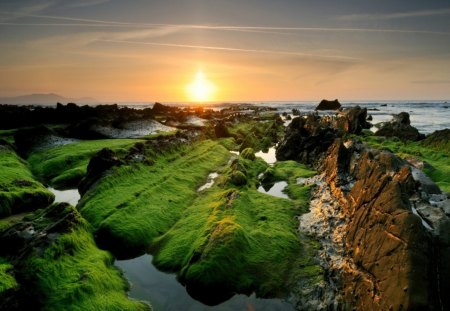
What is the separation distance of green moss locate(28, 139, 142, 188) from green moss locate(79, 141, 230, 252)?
269 inches

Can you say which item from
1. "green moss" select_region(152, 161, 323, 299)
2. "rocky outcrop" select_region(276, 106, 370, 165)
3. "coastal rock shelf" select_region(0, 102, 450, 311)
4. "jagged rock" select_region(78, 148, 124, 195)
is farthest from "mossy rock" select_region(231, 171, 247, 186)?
"rocky outcrop" select_region(276, 106, 370, 165)

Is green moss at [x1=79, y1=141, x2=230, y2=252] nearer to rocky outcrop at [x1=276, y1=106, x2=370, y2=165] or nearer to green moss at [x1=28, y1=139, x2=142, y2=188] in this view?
green moss at [x1=28, y1=139, x2=142, y2=188]

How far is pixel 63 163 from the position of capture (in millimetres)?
34875

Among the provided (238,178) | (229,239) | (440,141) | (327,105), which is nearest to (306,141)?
(238,178)

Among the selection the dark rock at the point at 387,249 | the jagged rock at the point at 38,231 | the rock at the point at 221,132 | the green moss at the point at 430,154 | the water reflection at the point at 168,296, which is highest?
the dark rock at the point at 387,249

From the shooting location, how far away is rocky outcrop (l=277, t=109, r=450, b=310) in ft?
31.3

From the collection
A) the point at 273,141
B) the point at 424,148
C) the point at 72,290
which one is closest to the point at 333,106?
the point at 273,141

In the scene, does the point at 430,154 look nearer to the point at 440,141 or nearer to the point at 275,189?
the point at 440,141

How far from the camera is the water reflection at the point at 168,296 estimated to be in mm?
12812

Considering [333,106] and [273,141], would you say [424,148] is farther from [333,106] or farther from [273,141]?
[333,106]

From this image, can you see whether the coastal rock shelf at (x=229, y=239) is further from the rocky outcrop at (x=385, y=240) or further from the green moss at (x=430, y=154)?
the green moss at (x=430, y=154)

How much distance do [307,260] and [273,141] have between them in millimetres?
45873

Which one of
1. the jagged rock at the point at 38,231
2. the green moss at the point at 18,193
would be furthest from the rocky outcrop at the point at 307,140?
the green moss at the point at 18,193

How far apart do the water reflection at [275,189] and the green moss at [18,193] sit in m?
17.4
